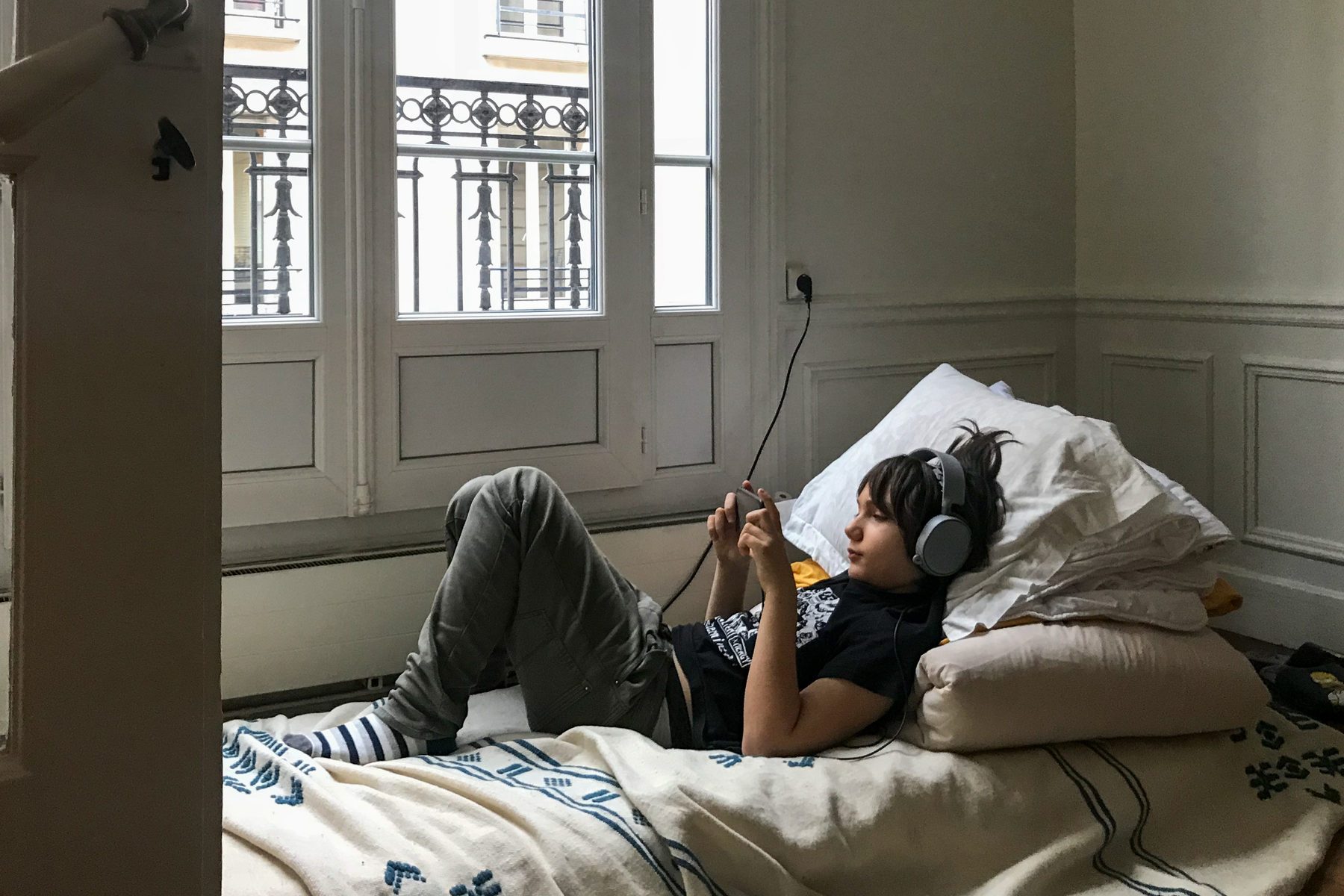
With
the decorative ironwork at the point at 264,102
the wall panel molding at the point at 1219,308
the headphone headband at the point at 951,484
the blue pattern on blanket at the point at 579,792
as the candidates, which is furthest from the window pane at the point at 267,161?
the wall panel molding at the point at 1219,308

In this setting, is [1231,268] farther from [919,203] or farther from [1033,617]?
[1033,617]

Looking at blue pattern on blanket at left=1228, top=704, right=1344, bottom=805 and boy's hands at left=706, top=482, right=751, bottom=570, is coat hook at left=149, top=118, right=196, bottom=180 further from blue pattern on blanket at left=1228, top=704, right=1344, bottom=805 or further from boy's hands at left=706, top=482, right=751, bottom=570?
blue pattern on blanket at left=1228, top=704, right=1344, bottom=805

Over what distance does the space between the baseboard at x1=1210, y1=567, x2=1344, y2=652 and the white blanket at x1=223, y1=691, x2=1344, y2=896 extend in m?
0.81

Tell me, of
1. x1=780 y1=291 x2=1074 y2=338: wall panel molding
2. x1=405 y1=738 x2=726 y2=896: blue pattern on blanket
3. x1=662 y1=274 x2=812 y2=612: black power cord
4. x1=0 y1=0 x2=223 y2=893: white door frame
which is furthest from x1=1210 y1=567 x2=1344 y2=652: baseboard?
x1=0 y1=0 x2=223 y2=893: white door frame

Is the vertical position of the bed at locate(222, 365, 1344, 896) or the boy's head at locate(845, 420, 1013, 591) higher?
the boy's head at locate(845, 420, 1013, 591)

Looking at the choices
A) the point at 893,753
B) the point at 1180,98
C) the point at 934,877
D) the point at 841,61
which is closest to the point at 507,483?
the point at 893,753

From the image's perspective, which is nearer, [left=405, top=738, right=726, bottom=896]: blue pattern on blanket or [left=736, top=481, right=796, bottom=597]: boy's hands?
[left=405, top=738, right=726, bottom=896]: blue pattern on blanket

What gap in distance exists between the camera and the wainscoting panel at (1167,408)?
2.79 meters

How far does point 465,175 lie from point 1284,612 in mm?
1973

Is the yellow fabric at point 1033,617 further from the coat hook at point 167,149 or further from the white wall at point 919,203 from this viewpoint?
the coat hook at point 167,149

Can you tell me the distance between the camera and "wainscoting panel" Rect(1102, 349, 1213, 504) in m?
2.79

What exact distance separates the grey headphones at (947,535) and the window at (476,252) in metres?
0.89

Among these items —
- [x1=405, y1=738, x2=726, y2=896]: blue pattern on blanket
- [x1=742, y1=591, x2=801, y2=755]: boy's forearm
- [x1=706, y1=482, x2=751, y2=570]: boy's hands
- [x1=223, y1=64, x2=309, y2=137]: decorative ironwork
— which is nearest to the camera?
[x1=405, y1=738, x2=726, y2=896]: blue pattern on blanket

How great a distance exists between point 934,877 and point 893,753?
0.57ft
